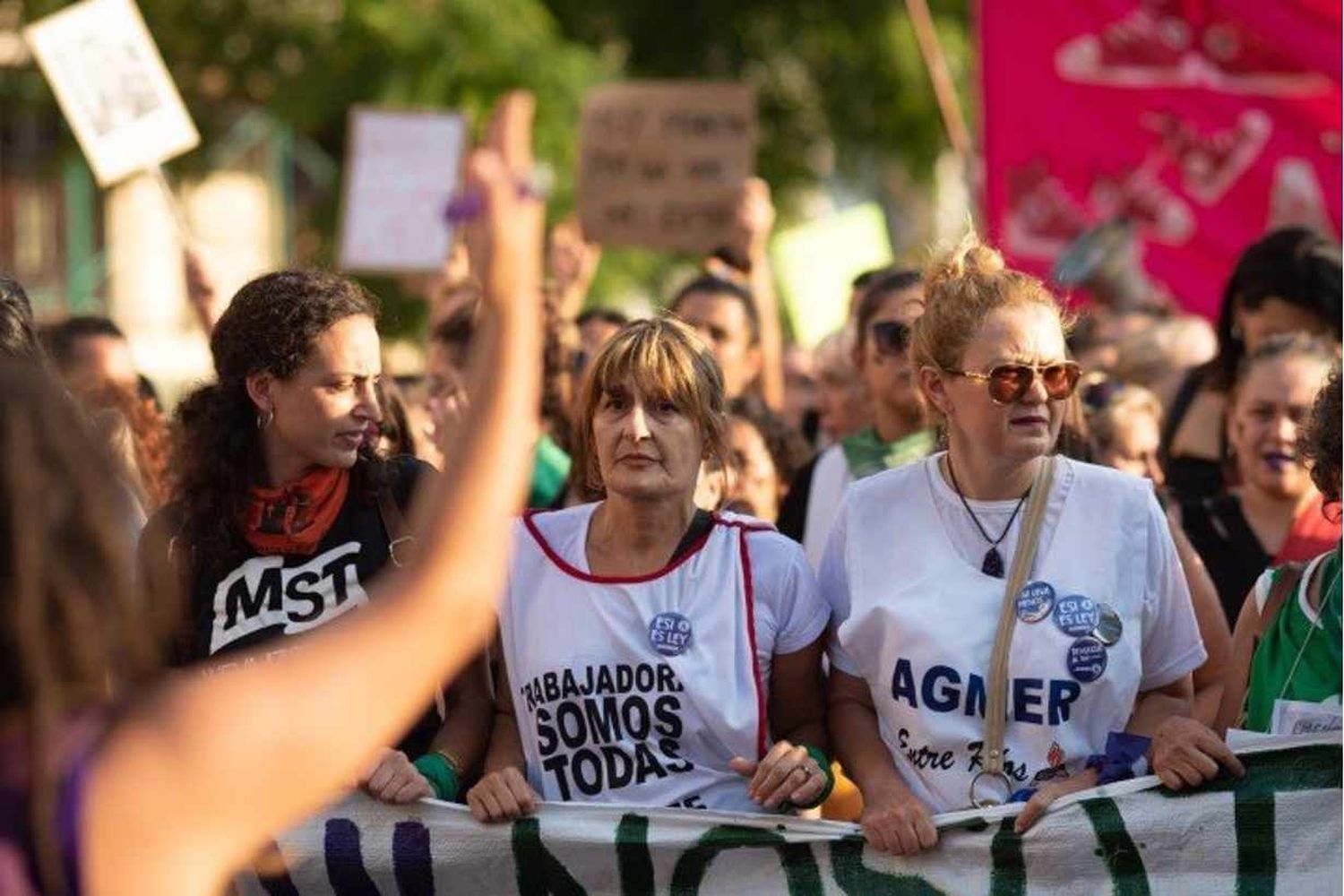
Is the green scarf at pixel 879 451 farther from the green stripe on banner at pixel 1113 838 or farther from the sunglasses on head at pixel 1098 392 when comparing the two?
the green stripe on banner at pixel 1113 838

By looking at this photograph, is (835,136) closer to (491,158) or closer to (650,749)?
(650,749)

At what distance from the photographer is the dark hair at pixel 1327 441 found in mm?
4031

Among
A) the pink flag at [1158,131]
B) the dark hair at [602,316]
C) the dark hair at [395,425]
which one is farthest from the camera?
the pink flag at [1158,131]

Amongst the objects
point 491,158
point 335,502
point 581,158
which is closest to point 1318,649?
point 335,502

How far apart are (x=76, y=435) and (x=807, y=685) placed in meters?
2.27

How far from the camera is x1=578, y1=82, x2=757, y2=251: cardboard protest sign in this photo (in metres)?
9.72

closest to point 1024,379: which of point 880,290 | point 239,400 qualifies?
point 239,400

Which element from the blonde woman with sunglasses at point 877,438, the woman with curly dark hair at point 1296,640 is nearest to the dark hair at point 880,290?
the blonde woman with sunglasses at point 877,438

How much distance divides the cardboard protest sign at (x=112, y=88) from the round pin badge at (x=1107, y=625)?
167 inches

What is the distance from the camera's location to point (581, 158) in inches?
389

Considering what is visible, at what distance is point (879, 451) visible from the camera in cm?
555

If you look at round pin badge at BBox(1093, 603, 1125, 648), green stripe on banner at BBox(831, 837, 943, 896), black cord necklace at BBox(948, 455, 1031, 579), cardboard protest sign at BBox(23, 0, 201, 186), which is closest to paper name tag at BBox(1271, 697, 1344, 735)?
round pin badge at BBox(1093, 603, 1125, 648)

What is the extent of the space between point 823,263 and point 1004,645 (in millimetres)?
6531

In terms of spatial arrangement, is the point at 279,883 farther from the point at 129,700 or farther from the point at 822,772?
the point at 129,700
